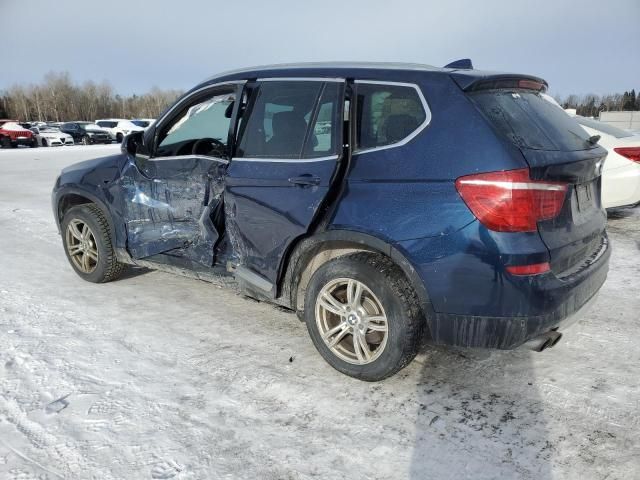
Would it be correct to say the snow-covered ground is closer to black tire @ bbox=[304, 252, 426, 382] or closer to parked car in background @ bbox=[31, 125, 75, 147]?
black tire @ bbox=[304, 252, 426, 382]

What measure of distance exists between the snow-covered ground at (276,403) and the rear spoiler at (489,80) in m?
1.66

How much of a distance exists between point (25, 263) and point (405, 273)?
445cm

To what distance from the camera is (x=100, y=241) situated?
14.3ft

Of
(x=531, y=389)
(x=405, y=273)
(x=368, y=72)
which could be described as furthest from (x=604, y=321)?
(x=368, y=72)

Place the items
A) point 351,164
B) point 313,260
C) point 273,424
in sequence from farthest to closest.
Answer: point 313,260, point 351,164, point 273,424

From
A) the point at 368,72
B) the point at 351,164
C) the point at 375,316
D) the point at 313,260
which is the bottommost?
the point at 375,316

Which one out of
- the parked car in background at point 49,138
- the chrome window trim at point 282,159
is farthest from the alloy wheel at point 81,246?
the parked car in background at point 49,138

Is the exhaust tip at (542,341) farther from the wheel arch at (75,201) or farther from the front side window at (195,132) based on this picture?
the wheel arch at (75,201)

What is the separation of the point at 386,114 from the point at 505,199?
2.74 feet

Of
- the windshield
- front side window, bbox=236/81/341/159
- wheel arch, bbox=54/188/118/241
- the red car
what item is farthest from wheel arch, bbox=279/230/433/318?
the red car

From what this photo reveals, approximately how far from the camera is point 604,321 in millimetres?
3666

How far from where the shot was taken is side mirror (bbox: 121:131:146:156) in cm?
404

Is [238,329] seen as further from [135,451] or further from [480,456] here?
[480,456]

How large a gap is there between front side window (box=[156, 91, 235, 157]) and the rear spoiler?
73.8 inches
